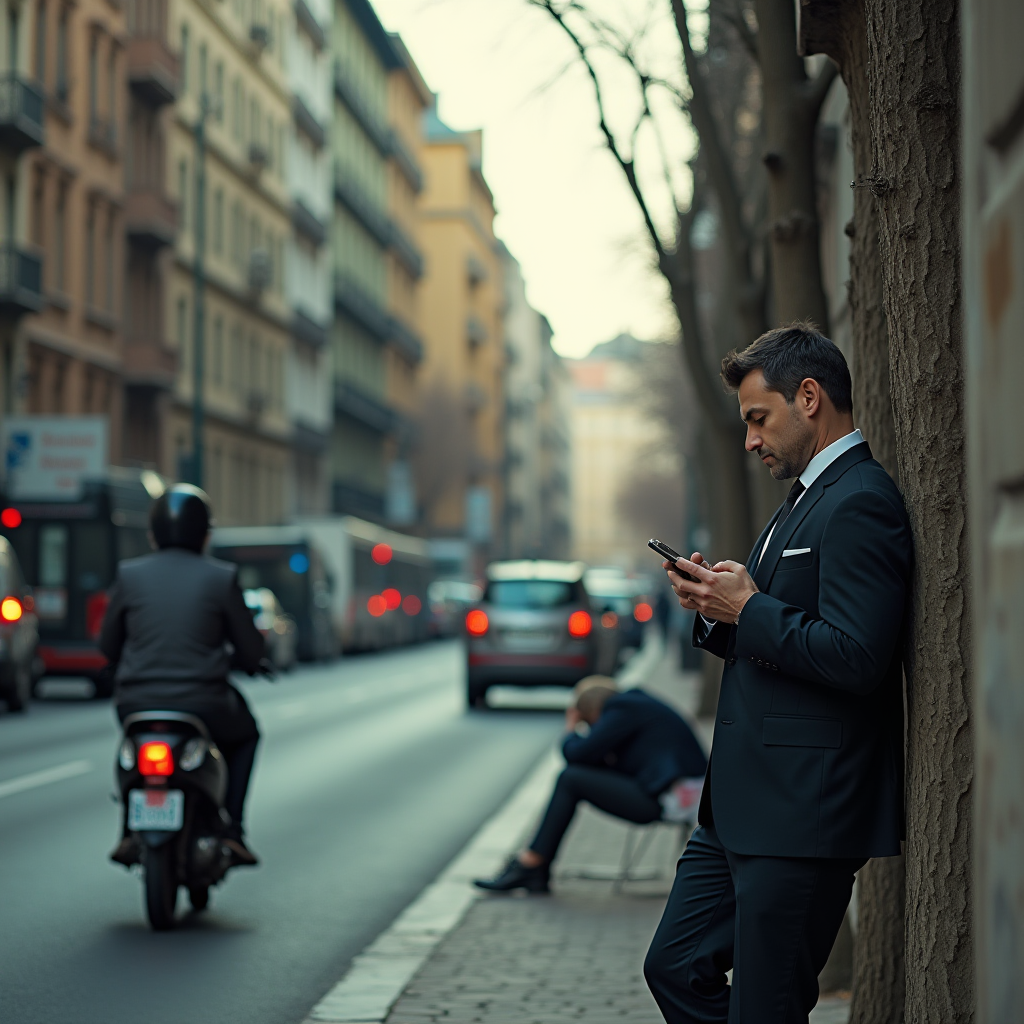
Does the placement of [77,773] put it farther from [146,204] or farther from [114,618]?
[146,204]

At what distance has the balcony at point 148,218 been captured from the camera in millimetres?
47562

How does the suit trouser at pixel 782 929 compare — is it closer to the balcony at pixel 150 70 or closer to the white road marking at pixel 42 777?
the white road marking at pixel 42 777

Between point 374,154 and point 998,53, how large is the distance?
277 feet

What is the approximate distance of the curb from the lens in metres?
6.61

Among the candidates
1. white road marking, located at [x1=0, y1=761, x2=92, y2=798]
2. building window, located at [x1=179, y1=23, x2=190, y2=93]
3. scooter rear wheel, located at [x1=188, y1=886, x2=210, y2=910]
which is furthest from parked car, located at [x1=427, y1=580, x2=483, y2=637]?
scooter rear wheel, located at [x1=188, y1=886, x2=210, y2=910]

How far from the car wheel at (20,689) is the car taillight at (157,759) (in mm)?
13961

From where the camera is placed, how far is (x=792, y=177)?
8.23m

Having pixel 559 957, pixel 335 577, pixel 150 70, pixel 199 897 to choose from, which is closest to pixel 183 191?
pixel 150 70

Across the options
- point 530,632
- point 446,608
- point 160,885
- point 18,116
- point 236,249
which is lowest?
point 160,885

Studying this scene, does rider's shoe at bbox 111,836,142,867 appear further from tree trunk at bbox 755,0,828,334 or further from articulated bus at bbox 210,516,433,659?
articulated bus at bbox 210,516,433,659

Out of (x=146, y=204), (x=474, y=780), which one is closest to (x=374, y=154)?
(x=146, y=204)

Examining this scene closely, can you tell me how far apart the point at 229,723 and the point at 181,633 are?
1.47ft

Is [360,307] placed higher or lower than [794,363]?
higher

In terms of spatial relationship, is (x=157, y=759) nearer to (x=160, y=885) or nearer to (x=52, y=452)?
(x=160, y=885)
